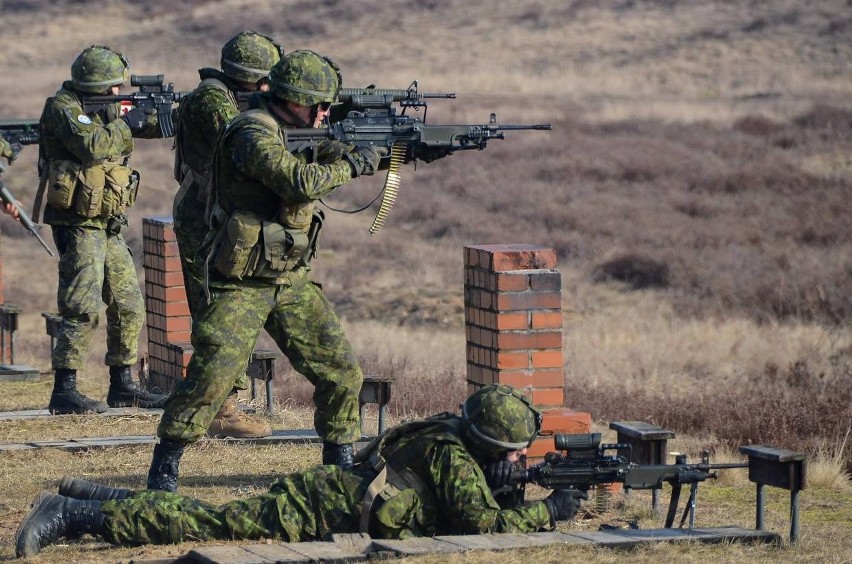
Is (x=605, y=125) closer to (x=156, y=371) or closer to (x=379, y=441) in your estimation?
(x=156, y=371)

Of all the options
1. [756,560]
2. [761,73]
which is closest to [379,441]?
[756,560]

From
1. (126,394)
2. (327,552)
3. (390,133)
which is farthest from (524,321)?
(126,394)

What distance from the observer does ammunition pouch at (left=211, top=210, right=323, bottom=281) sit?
611 cm

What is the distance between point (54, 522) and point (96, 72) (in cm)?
385

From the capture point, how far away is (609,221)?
22188 millimetres

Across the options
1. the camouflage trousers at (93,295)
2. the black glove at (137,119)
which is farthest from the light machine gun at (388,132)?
the camouflage trousers at (93,295)

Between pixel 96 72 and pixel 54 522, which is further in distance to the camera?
pixel 96 72

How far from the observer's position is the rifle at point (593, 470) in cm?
564

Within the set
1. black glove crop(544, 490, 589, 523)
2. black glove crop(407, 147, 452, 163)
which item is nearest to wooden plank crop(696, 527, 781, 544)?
black glove crop(544, 490, 589, 523)

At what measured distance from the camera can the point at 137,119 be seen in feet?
29.9

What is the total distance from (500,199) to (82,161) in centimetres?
1669

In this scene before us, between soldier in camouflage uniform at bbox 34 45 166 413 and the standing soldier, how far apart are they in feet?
8.14

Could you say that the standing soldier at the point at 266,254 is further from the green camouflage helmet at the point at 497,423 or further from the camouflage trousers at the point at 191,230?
the green camouflage helmet at the point at 497,423

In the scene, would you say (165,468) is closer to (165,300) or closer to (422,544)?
(422,544)
